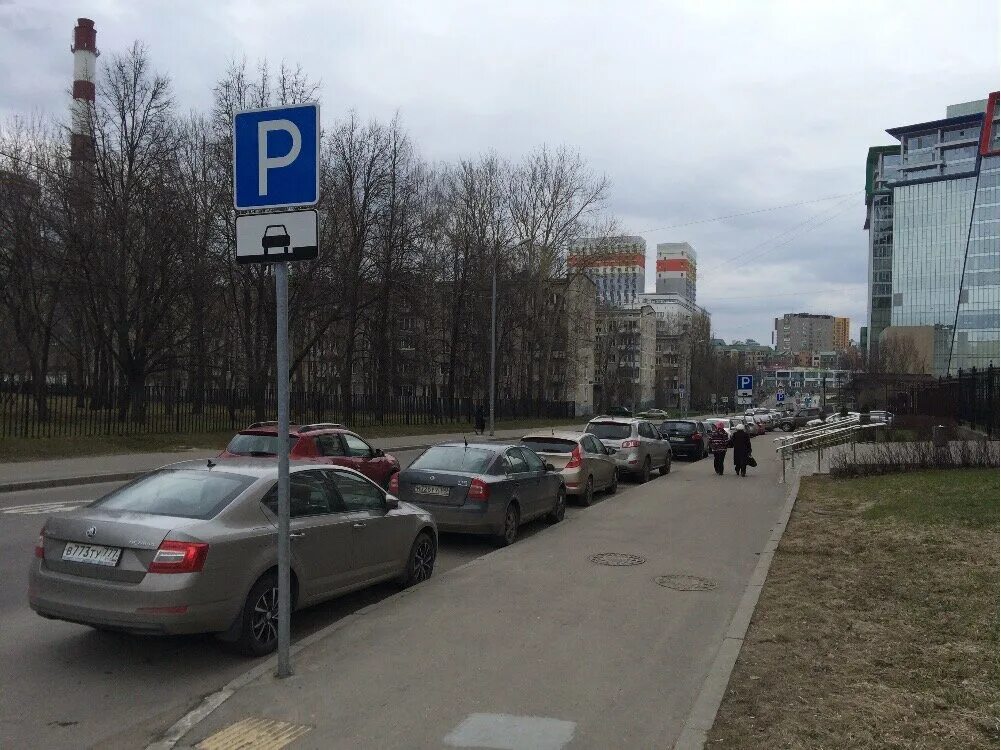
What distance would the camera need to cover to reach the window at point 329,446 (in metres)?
13.5

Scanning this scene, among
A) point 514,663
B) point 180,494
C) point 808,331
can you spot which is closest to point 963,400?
point 514,663

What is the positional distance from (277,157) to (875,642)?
5.51 meters

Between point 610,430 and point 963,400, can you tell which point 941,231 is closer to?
point 963,400

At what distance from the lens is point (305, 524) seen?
21.3ft

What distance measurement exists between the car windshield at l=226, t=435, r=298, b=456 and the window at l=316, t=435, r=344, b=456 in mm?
963

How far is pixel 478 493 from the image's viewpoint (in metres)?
10.6

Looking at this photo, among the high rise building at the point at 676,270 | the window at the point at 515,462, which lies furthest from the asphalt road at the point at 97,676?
the high rise building at the point at 676,270

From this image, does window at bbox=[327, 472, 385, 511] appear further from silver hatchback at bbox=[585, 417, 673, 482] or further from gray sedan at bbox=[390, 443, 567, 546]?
silver hatchback at bbox=[585, 417, 673, 482]

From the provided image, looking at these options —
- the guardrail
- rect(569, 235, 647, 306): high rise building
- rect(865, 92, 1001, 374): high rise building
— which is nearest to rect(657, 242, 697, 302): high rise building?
rect(865, 92, 1001, 374): high rise building

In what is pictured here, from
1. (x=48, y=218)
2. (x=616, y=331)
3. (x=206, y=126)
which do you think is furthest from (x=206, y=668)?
(x=616, y=331)

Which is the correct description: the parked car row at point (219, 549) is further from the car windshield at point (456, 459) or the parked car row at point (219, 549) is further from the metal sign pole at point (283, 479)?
the car windshield at point (456, 459)

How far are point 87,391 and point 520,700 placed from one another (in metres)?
37.6

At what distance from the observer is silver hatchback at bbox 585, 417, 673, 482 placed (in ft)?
66.1

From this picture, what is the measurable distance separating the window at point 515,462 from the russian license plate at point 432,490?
1195 millimetres
